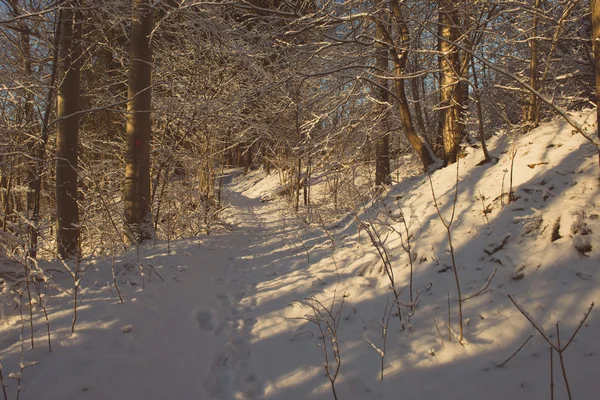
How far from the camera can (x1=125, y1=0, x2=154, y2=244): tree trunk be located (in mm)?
6004

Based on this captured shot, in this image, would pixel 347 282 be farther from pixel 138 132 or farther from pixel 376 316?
pixel 138 132

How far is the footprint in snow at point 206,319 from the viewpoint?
3.19 m

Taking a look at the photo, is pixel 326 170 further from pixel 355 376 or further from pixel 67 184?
pixel 355 376

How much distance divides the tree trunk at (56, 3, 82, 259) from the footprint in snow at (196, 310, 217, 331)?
330 centimetres

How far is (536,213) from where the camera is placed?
10.8 feet

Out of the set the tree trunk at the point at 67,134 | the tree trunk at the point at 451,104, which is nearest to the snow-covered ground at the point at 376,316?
the tree trunk at the point at 451,104

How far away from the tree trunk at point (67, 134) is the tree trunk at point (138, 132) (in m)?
0.83

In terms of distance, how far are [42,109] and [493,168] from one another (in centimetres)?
921

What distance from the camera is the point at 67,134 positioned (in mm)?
5402

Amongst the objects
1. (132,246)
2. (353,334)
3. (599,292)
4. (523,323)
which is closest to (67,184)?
(132,246)

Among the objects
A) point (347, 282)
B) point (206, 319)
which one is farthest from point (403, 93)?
point (206, 319)

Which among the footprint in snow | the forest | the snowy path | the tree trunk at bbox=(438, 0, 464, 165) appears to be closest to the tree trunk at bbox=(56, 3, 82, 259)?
the forest

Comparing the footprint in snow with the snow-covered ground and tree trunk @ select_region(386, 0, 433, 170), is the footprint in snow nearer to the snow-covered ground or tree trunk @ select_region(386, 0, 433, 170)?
the snow-covered ground

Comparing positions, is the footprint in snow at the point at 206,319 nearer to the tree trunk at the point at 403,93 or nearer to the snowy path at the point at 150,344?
the snowy path at the point at 150,344
